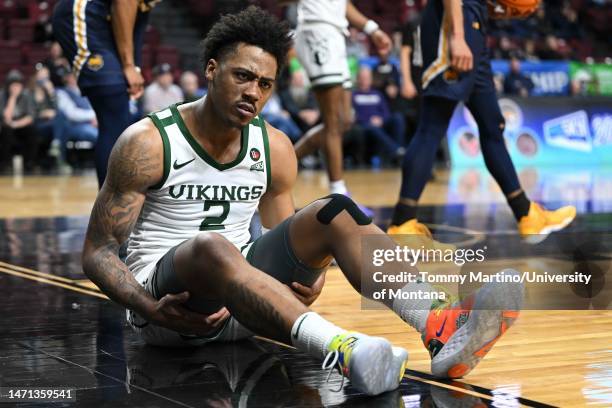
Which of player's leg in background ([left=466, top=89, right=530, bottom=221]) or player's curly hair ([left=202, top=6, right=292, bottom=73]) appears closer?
player's curly hair ([left=202, top=6, right=292, bottom=73])

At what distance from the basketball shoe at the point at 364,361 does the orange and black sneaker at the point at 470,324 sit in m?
0.22

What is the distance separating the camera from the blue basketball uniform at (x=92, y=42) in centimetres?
580

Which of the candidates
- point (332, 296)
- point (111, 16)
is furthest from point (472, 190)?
point (332, 296)

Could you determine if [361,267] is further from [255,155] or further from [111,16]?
[111,16]

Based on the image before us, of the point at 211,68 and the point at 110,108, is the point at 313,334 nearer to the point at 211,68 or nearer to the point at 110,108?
the point at 211,68

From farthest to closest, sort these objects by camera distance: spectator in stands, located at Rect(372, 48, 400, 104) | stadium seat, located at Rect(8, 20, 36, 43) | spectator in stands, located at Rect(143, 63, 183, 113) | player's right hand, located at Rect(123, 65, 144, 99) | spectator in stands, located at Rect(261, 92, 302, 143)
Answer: spectator in stands, located at Rect(372, 48, 400, 104) → stadium seat, located at Rect(8, 20, 36, 43) → spectator in stands, located at Rect(261, 92, 302, 143) → spectator in stands, located at Rect(143, 63, 183, 113) → player's right hand, located at Rect(123, 65, 144, 99)

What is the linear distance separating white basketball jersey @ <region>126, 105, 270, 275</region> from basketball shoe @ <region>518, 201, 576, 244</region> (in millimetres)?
3017

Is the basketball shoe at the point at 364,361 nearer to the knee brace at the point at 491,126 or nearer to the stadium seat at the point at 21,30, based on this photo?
the knee brace at the point at 491,126

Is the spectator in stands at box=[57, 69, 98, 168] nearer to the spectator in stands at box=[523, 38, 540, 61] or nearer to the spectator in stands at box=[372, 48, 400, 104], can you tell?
the spectator in stands at box=[372, 48, 400, 104]

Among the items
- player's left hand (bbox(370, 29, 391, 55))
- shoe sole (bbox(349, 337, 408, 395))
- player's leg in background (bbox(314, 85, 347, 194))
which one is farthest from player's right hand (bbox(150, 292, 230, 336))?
player's left hand (bbox(370, 29, 391, 55))

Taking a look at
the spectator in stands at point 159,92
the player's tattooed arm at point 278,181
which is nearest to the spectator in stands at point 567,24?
the spectator in stands at point 159,92

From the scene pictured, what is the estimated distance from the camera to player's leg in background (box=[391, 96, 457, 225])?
6008 millimetres

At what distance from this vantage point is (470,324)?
2947 mm

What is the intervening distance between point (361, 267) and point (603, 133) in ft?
42.9
